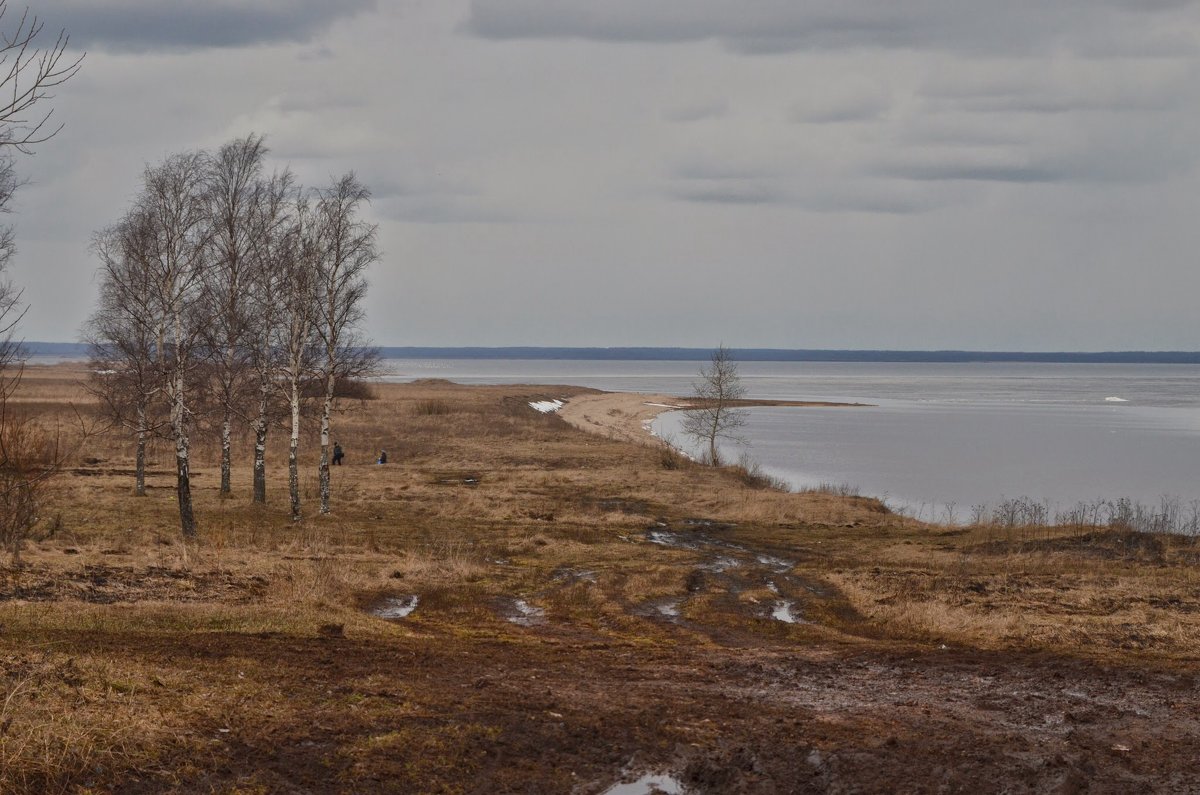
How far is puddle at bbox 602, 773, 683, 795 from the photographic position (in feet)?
33.5

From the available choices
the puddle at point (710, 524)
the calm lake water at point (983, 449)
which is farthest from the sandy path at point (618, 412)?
the puddle at point (710, 524)

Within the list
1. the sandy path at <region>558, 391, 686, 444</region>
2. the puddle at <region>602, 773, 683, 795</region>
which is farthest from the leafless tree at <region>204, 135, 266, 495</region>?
the sandy path at <region>558, 391, 686, 444</region>

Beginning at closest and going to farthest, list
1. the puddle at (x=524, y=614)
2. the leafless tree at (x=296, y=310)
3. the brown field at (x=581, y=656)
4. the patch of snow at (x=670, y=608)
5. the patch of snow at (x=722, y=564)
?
the brown field at (x=581, y=656) → the puddle at (x=524, y=614) → the patch of snow at (x=670, y=608) → the patch of snow at (x=722, y=564) → the leafless tree at (x=296, y=310)

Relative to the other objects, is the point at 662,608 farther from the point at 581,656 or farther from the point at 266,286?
the point at 266,286

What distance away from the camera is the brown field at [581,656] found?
1041 centimetres

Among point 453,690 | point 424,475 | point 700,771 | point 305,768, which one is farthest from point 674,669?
point 424,475

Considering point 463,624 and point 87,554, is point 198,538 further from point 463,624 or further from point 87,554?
point 463,624

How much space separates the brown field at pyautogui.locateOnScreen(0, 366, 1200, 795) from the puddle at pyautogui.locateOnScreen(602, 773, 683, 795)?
17cm

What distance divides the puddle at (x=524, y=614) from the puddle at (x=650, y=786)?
34.2ft

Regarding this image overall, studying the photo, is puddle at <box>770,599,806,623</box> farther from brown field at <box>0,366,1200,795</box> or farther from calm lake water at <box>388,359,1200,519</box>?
calm lake water at <box>388,359,1200,519</box>

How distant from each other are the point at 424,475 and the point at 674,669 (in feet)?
126

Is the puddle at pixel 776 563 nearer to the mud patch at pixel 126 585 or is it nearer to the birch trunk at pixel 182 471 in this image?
the mud patch at pixel 126 585

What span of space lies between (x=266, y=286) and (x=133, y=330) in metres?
8.62

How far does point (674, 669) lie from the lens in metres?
15.7
